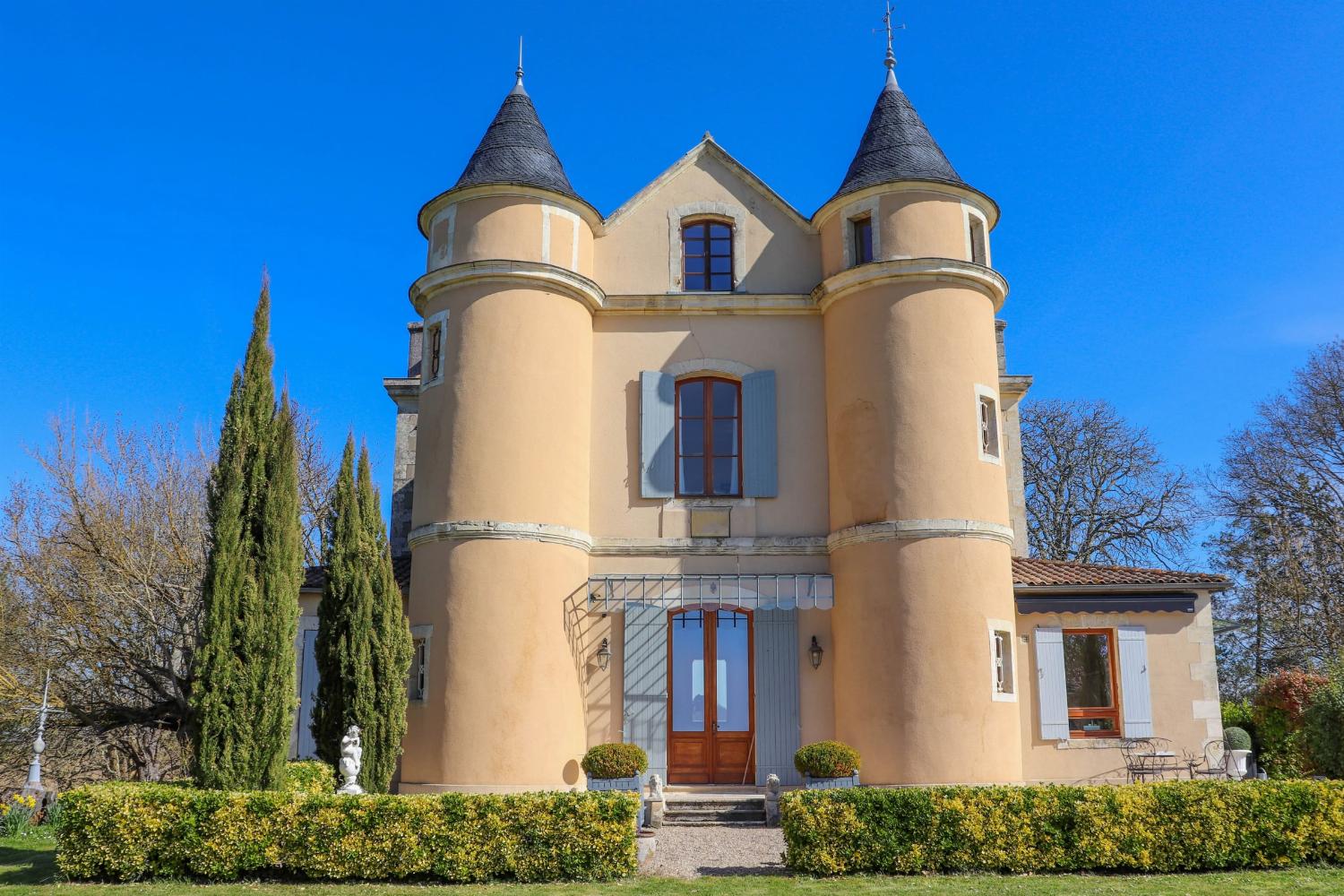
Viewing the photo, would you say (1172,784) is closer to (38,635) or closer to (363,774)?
(363,774)

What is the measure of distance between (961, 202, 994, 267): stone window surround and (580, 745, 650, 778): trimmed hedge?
9.15m

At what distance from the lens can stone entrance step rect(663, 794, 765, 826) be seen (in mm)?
15047

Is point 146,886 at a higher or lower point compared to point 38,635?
lower

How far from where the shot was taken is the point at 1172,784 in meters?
12.0

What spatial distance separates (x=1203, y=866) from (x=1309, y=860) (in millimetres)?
1295

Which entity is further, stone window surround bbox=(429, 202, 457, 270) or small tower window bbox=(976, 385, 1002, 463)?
stone window surround bbox=(429, 202, 457, 270)

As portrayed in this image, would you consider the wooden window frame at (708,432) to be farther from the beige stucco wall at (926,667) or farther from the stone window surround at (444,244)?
the stone window surround at (444,244)

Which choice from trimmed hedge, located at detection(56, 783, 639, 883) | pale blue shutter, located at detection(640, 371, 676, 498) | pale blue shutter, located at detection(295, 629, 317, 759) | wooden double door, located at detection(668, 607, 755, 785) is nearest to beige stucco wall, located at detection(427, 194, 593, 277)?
pale blue shutter, located at detection(640, 371, 676, 498)

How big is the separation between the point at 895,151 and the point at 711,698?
9.19 meters

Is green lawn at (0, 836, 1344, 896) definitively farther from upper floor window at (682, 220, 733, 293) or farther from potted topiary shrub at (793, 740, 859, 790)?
upper floor window at (682, 220, 733, 293)

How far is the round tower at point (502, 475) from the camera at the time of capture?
603 inches

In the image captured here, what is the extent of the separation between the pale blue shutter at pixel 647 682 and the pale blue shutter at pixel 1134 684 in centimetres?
717

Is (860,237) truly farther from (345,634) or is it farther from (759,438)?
(345,634)

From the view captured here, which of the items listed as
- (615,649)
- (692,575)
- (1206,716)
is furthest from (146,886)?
(1206,716)
